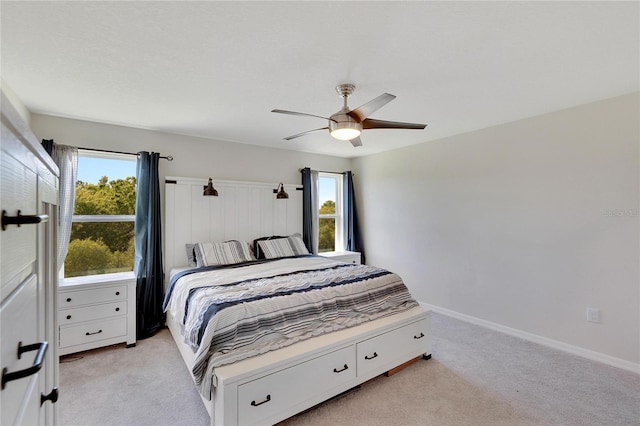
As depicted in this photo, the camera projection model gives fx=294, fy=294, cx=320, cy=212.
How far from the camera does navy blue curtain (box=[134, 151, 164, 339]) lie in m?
3.22

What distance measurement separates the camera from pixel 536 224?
10.2ft

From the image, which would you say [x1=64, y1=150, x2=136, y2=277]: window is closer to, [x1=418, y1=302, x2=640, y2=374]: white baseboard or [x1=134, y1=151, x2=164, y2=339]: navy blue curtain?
[x1=134, y1=151, x2=164, y2=339]: navy blue curtain

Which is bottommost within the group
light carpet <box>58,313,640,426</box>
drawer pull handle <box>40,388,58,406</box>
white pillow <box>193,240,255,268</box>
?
light carpet <box>58,313,640,426</box>

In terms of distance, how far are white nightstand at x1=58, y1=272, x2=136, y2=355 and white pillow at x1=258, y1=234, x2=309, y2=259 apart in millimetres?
1466

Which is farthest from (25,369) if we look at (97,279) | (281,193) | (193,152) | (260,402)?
(281,193)

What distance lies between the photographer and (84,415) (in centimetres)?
196

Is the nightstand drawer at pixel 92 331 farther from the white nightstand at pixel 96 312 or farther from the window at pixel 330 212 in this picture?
the window at pixel 330 212

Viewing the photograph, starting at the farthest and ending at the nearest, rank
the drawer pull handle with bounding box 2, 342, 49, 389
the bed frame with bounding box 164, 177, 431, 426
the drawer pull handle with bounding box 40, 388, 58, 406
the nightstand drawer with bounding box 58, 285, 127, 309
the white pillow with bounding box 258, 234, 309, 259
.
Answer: the white pillow with bounding box 258, 234, 309, 259 → the nightstand drawer with bounding box 58, 285, 127, 309 → the bed frame with bounding box 164, 177, 431, 426 → the drawer pull handle with bounding box 40, 388, 58, 406 → the drawer pull handle with bounding box 2, 342, 49, 389

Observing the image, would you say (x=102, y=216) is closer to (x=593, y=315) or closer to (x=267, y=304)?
(x=267, y=304)

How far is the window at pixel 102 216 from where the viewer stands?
10.4 ft

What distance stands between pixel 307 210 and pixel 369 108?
2734 millimetres

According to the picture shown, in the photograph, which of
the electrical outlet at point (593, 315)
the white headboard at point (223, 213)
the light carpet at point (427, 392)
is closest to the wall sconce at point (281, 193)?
the white headboard at point (223, 213)

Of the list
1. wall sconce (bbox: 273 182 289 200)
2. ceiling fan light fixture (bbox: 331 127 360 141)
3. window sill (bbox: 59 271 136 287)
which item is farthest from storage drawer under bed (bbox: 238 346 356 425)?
wall sconce (bbox: 273 182 289 200)

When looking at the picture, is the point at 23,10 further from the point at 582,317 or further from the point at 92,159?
the point at 582,317
